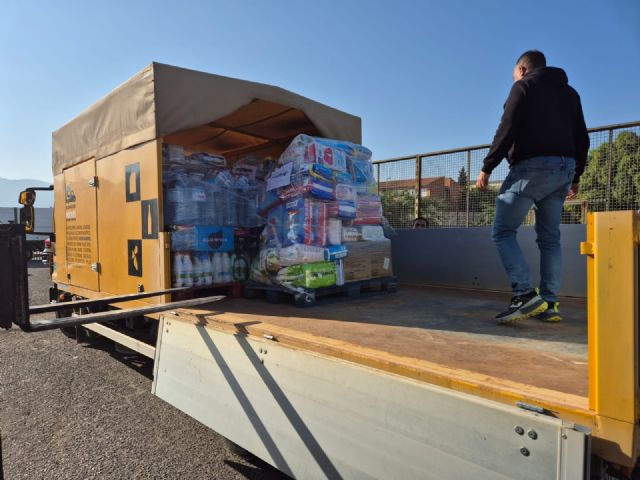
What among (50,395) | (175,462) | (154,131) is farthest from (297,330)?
(50,395)

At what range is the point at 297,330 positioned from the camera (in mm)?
2416

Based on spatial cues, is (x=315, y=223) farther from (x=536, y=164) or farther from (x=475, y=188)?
(x=475, y=188)

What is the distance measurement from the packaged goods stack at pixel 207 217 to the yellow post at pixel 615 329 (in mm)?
2936

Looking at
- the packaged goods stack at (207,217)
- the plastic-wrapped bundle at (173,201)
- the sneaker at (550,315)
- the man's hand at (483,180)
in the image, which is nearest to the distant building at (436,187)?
the packaged goods stack at (207,217)

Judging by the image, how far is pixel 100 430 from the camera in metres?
3.34

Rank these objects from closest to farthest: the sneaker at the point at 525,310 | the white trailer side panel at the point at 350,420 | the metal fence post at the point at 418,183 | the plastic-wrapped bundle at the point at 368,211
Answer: the white trailer side panel at the point at 350,420 < the sneaker at the point at 525,310 < the plastic-wrapped bundle at the point at 368,211 < the metal fence post at the point at 418,183

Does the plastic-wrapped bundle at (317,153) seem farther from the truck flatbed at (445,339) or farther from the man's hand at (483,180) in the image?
the man's hand at (483,180)

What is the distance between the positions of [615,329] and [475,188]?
4.89 meters

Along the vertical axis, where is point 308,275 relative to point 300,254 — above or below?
below

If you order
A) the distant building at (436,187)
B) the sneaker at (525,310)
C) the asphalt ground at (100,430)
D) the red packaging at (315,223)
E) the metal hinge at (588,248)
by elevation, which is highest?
the distant building at (436,187)

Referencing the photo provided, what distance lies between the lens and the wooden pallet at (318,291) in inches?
131

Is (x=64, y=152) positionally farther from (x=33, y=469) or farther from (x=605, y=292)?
(x=605, y=292)

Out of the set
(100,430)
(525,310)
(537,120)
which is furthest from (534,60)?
(100,430)

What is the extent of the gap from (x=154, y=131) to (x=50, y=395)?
2.78 meters
